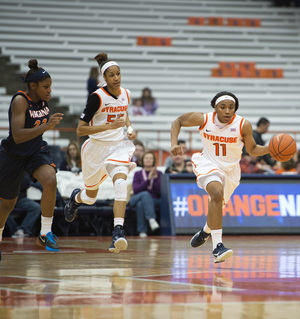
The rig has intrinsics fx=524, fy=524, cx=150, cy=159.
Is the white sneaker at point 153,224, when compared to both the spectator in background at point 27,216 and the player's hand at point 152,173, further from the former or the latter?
the spectator in background at point 27,216

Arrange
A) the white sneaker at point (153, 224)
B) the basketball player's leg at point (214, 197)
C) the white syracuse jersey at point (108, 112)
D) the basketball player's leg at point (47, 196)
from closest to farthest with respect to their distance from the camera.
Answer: the basketball player's leg at point (214, 197)
the basketball player's leg at point (47, 196)
the white syracuse jersey at point (108, 112)
the white sneaker at point (153, 224)

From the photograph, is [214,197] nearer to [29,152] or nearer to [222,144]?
[222,144]

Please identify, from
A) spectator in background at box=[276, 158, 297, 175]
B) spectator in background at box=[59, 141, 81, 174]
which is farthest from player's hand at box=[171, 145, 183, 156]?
spectator in background at box=[276, 158, 297, 175]

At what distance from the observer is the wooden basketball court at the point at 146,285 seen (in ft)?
8.77

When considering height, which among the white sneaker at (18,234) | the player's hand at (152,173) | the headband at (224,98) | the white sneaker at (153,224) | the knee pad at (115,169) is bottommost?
the white sneaker at (18,234)

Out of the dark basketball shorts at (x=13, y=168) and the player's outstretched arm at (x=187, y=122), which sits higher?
the player's outstretched arm at (x=187, y=122)

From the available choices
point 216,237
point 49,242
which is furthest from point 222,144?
point 49,242

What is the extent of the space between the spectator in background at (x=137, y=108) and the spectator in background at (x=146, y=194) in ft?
19.0

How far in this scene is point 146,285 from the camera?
3.48m

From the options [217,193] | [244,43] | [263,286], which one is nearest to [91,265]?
[217,193]

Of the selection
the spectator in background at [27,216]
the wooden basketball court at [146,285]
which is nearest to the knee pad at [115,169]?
the wooden basketball court at [146,285]

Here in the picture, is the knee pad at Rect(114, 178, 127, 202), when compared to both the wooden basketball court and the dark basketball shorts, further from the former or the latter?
the dark basketball shorts

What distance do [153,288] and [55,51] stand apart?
52.1ft

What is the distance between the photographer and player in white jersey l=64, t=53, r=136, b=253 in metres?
5.67
